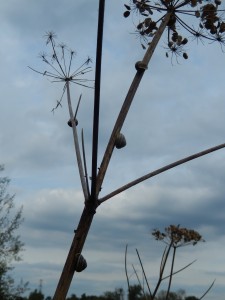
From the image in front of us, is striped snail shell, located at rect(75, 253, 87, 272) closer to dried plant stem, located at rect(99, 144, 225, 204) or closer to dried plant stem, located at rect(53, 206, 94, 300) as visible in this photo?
dried plant stem, located at rect(53, 206, 94, 300)

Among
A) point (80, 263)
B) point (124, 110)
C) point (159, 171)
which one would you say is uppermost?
point (124, 110)

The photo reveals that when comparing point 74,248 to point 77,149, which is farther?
point 77,149

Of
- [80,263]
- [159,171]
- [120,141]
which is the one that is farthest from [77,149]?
[80,263]

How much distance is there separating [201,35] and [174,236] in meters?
2.49

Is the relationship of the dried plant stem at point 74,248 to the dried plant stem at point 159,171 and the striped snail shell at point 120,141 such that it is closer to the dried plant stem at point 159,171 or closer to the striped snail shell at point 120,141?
the dried plant stem at point 159,171

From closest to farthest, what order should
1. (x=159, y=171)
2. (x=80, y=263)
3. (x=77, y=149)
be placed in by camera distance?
(x=80, y=263)
(x=159, y=171)
(x=77, y=149)

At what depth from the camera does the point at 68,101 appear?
9.42 ft

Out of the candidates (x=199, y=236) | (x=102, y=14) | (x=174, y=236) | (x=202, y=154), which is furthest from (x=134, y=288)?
(x=102, y=14)

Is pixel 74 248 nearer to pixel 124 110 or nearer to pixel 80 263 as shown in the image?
pixel 80 263

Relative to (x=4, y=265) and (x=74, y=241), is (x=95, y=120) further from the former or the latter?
(x=4, y=265)

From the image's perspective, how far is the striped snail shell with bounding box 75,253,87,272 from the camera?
79.1 inches

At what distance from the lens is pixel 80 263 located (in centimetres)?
201

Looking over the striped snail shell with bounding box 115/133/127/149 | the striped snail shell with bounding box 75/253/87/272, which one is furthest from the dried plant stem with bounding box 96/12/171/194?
the striped snail shell with bounding box 75/253/87/272

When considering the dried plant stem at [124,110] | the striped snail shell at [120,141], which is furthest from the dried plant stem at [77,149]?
the striped snail shell at [120,141]
